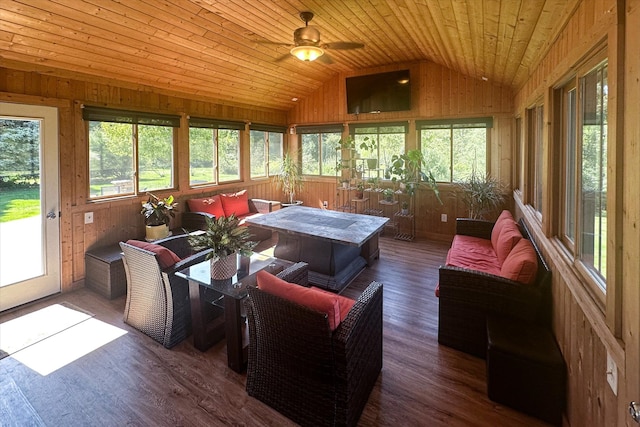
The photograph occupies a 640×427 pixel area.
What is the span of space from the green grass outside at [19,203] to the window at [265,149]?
3.93 metres

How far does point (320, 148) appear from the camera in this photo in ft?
24.9

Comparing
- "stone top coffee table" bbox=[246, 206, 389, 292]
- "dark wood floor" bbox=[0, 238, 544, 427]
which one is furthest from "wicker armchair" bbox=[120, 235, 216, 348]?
"stone top coffee table" bbox=[246, 206, 389, 292]

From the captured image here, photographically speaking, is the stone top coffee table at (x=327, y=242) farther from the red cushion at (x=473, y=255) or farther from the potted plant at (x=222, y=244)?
the potted plant at (x=222, y=244)

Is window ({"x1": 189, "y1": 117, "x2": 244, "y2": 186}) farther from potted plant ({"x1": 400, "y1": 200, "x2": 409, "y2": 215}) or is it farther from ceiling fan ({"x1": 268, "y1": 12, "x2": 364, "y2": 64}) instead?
potted plant ({"x1": 400, "y1": 200, "x2": 409, "y2": 215})

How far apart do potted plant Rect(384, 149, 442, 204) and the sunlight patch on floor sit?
4813 mm

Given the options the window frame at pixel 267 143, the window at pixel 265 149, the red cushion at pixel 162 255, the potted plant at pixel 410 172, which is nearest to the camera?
the red cushion at pixel 162 255

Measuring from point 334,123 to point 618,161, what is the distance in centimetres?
624

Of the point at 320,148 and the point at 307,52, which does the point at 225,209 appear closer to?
the point at 320,148

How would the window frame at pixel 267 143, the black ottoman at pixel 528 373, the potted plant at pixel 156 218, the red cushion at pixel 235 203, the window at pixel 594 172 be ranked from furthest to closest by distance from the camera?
the window frame at pixel 267 143 → the red cushion at pixel 235 203 → the potted plant at pixel 156 218 → the black ottoman at pixel 528 373 → the window at pixel 594 172

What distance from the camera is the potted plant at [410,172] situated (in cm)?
599

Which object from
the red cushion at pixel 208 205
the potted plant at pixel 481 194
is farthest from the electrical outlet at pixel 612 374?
the red cushion at pixel 208 205

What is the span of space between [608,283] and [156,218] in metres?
4.74

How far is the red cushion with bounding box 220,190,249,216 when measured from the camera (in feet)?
19.3

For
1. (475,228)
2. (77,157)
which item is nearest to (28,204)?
(77,157)
